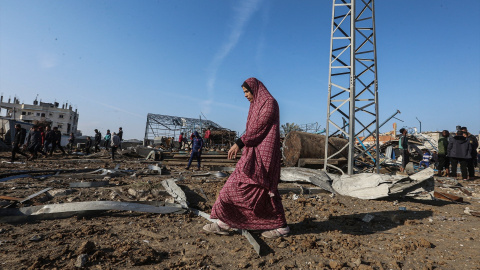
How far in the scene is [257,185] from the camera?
249 centimetres

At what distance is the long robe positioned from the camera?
2.49 m

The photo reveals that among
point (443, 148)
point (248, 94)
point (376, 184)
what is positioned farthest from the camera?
point (443, 148)

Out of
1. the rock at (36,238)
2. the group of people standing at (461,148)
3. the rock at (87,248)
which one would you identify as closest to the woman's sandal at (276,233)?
the rock at (87,248)

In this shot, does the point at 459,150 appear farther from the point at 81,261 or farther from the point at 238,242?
the point at 81,261

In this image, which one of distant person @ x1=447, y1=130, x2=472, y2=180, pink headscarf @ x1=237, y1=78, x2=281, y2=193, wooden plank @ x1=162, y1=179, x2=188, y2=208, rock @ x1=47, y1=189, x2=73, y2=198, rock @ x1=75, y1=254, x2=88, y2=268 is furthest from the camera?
distant person @ x1=447, y1=130, x2=472, y2=180

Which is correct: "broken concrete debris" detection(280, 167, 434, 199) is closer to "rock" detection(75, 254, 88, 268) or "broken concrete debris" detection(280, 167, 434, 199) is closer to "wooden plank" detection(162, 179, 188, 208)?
"wooden plank" detection(162, 179, 188, 208)

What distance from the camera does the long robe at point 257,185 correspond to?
8.18ft

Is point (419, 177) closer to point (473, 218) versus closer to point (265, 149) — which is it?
point (473, 218)

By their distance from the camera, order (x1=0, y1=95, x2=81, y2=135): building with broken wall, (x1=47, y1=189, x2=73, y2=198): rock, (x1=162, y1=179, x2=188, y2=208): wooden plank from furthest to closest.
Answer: (x1=0, y1=95, x2=81, y2=135): building with broken wall < (x1=47, y1=189, x2=73, y2=198): rock < (x1=162, y1=179, x2=188, y2=208): wooden plank

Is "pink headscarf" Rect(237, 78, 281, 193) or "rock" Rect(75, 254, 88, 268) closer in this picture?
"rock" Rect(75, 254, 88, 268)

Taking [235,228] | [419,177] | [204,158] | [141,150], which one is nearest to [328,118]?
[419,177]

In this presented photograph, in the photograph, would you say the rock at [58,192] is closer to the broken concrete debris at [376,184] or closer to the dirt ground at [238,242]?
the dirt ground at [238,242]

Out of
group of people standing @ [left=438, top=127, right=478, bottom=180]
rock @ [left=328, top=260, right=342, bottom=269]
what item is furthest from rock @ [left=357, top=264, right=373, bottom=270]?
group of people standing @ [left=438, top=127, right=478, bottom=180]

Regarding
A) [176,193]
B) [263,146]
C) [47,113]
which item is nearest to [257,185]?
Result: [263,146]
